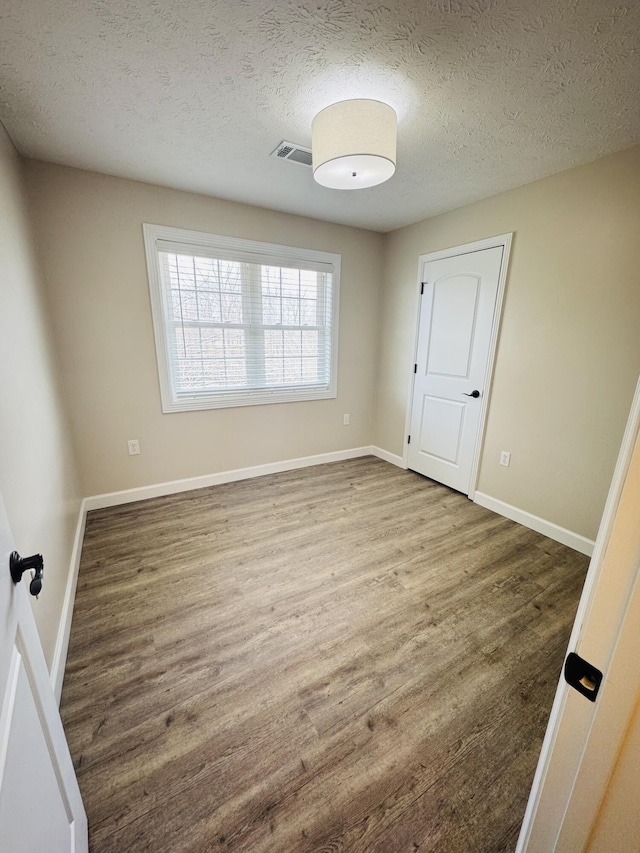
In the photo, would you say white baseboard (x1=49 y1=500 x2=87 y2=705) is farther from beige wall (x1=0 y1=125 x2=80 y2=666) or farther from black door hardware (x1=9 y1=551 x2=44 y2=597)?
black door hardware (x1=9 y1=551 x2=44 y2=597)

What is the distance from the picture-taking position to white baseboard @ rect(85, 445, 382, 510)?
282 cm

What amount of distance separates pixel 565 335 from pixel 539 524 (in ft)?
4.57

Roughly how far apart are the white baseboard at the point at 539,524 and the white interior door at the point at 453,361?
226mm

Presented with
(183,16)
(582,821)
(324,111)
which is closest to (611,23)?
(324,111)

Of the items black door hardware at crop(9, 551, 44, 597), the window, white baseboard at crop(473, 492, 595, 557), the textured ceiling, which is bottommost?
white baseboard at crop(473, 492, 595, 557)

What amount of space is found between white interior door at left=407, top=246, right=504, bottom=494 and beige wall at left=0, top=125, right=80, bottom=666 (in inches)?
118

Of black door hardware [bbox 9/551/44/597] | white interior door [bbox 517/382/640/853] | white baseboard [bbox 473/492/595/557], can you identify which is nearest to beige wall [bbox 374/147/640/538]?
white baseboard [bbox 473/492/595/557]

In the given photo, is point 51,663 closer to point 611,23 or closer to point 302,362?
point 302,362

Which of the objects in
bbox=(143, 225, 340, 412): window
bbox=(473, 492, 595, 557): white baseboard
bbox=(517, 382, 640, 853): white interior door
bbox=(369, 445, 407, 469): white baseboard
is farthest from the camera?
bbox=(369, 445, 407, 469): white baseboard

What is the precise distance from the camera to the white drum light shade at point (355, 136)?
1.50m

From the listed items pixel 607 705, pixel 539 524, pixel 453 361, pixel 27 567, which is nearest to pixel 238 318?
pixel 453 361

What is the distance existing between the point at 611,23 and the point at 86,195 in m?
2.89

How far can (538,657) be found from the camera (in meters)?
1.56

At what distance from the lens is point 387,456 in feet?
13.1
